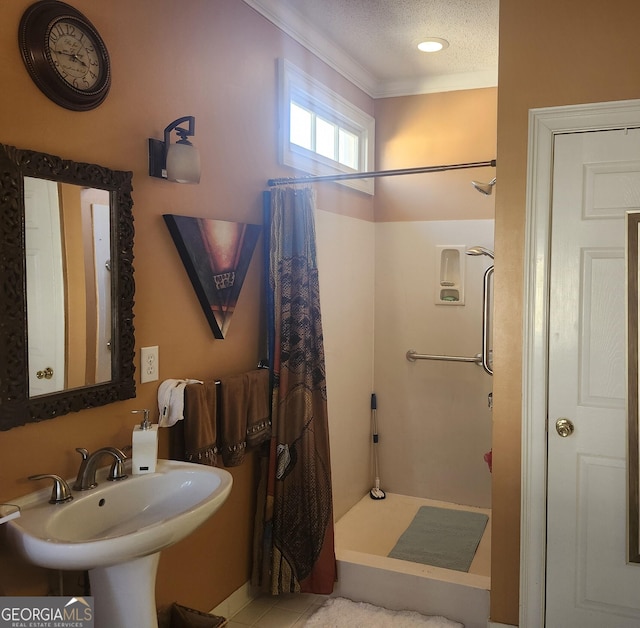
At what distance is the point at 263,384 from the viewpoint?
9.05 ft

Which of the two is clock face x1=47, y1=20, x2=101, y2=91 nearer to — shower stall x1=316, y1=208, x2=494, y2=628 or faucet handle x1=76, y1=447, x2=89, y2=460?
faucet handle x1=76, y1=447, x2=89, y2=460

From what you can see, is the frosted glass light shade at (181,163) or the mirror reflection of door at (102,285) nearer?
the mirror reflection of door at (102,285)

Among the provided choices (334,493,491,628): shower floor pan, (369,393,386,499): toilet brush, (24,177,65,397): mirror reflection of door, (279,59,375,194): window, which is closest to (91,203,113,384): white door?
(24,177,65,397): mirror reflection of door

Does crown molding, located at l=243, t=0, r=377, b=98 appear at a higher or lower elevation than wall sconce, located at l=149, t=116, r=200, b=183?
higher

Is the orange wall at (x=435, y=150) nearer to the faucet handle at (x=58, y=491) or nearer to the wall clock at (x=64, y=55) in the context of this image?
the wall clock at (x=64, y=55)

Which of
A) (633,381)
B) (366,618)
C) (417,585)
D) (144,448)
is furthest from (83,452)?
(633,381)

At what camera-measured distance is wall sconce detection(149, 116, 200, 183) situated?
7.44 ft

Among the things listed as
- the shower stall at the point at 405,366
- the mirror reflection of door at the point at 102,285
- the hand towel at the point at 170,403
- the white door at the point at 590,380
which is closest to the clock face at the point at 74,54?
the mirror reflection of door at the point at 102,285

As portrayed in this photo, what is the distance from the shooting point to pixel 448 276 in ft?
13.6

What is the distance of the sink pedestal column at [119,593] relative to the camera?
1.87 metres

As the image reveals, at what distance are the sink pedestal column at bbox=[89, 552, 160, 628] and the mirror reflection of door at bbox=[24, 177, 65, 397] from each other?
1.83 ft

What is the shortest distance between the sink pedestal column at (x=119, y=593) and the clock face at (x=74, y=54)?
1429 millimetres

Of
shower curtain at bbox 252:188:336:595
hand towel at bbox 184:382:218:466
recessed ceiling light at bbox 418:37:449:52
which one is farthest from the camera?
recessed ceiling light at bbox 418:37:449:52

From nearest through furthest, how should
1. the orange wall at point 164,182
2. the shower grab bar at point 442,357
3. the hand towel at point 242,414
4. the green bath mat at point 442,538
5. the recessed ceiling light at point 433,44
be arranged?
the orange wall at point 164,182 < the hand towel at point 242,414 < the green bath mat at point 442,538 < the recessed ceiling light at point 433,44 < the shower grab bar at point 442,357
